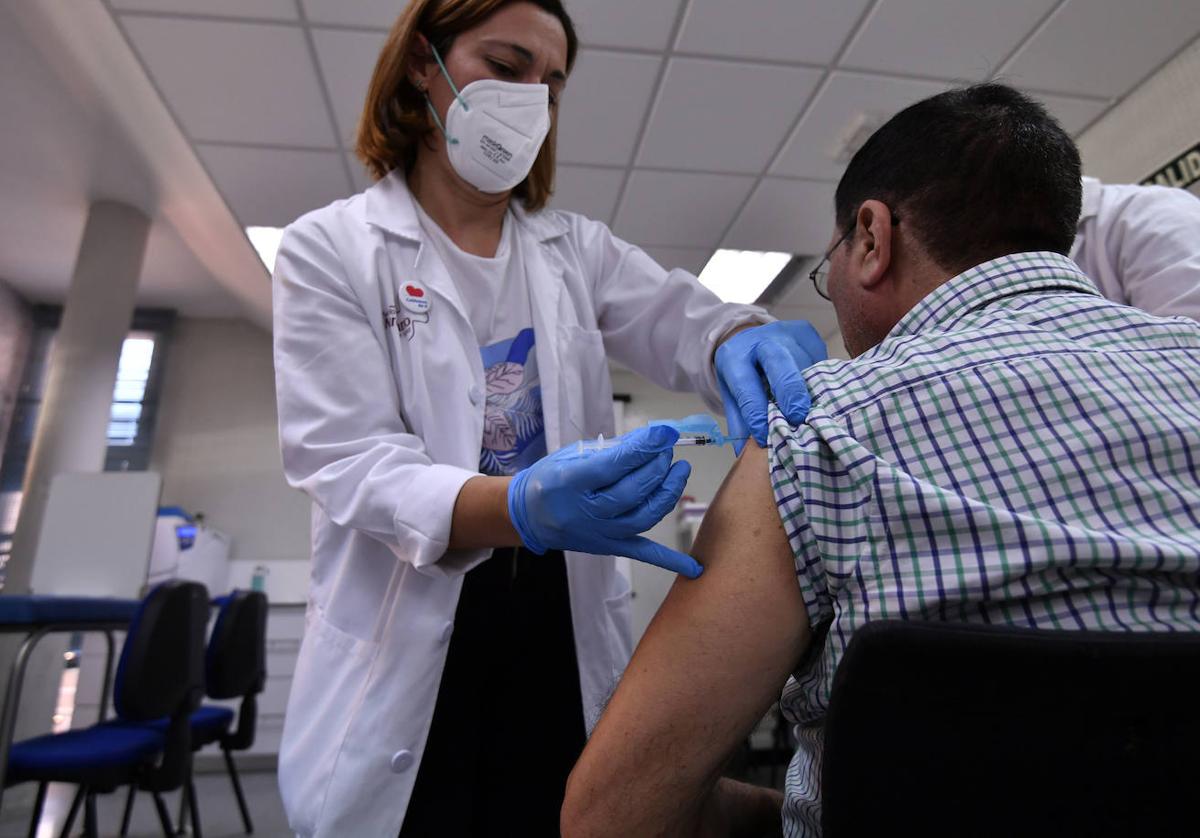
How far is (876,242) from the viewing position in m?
0.81

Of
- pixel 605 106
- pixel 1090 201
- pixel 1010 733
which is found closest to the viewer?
pixel 1010 733

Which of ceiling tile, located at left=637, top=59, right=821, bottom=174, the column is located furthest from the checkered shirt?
the column

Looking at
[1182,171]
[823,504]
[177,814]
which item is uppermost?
[1182,171]

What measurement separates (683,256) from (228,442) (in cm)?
369

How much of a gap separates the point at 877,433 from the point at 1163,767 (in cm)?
27

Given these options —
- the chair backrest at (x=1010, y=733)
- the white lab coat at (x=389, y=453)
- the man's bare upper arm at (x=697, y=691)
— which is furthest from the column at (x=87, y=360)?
the chair backrest at (x=1010, y=733)

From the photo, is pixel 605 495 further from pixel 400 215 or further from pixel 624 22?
pixel 624 22

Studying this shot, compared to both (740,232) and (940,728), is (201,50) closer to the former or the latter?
(740,232)

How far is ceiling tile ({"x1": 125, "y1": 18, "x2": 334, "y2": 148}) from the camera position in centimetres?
267

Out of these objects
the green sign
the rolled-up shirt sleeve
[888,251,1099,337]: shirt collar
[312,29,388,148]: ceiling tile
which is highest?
[312,29,388,148]: ceiling tile

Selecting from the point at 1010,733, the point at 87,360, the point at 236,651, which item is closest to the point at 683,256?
the point at 236,651

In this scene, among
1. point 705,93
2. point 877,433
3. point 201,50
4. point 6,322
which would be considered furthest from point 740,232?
point 6,322

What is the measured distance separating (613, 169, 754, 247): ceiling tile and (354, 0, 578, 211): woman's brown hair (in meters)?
2.35

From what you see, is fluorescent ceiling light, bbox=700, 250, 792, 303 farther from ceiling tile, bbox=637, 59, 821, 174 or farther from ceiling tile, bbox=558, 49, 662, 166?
ceiling tile, bbox=558, 49, 662, 166
